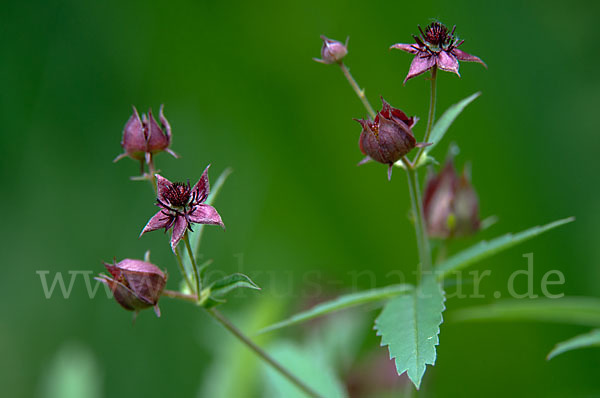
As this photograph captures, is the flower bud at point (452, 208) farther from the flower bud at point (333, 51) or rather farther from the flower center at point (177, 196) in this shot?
the flower center at point (177, 196)

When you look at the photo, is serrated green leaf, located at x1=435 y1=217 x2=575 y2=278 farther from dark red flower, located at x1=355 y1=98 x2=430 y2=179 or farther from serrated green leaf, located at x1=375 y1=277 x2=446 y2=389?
dark red flower, located at x1=355 y1=98 x2=430 y2=179

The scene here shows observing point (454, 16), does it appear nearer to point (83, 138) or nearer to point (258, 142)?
point (258, 142)

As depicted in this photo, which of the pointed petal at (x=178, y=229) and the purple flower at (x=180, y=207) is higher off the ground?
the purple flower at (x=180, y=207)

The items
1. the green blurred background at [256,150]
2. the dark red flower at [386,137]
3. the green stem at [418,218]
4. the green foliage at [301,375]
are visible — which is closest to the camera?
the dark red flower at [386,137]

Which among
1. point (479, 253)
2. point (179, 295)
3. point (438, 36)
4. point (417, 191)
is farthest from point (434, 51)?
point (179, 295)

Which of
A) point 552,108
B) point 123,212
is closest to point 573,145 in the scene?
point 552,108

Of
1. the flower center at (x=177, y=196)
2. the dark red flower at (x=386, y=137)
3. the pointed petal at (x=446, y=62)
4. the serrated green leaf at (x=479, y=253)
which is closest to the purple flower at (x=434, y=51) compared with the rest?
the pointed petal at (x=446, y=62)

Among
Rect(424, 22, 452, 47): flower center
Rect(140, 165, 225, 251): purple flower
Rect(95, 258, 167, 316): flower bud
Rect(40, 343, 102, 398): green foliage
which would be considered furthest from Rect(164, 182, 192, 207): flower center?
Rect(40, 343, 102, 398): green foliage
